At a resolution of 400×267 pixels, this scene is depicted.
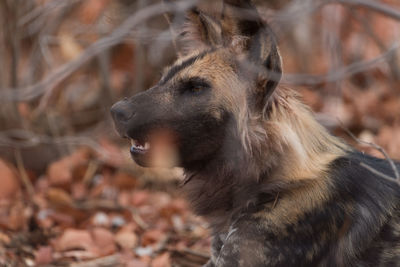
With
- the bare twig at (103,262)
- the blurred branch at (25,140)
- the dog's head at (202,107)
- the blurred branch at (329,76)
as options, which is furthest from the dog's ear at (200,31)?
the blurred branch at (25,140)

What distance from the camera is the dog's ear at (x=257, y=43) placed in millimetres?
3109

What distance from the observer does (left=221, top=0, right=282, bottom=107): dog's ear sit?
3109 millimetres

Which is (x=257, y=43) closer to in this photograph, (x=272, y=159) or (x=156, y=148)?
(x=272, y=159)

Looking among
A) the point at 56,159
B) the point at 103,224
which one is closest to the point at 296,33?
the point at 56,159

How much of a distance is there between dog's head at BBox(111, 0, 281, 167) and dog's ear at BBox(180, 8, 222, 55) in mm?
221

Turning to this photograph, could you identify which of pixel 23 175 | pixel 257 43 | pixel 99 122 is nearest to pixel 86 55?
pixel 23 175

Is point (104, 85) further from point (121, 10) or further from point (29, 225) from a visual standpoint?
point (29, 225)

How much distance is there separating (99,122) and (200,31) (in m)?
3.64

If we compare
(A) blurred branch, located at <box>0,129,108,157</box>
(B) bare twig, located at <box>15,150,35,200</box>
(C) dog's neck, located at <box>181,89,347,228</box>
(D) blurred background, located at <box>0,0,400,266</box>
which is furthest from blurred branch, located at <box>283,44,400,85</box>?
(B) bare twig, located at <box>15,150,35,200</box>

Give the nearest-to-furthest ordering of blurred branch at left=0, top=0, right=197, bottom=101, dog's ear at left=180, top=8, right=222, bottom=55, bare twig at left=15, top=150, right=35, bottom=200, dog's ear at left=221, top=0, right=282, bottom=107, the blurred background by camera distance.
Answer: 1. dog's ear at left=221, top=0, right=282, bottom=107
2. dog's ear at left=180, top=8, right=222, bottom=55
3. the blurred background
4. blurred branch at left=0, top=0, right=197, bottom=101
5. bare twig at left=15, top=150, right=35, bottom=200

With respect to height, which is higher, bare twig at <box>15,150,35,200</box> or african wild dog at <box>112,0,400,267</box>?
african wild dog at <box>112,0,400,267</box>

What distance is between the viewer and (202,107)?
3.28 m

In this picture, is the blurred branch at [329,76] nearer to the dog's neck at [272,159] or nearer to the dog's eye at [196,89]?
the dog's neck at [272,159]

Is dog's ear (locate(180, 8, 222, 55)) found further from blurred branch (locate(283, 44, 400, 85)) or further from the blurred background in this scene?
blurred branch (locate(283, 44, 400, 85))
